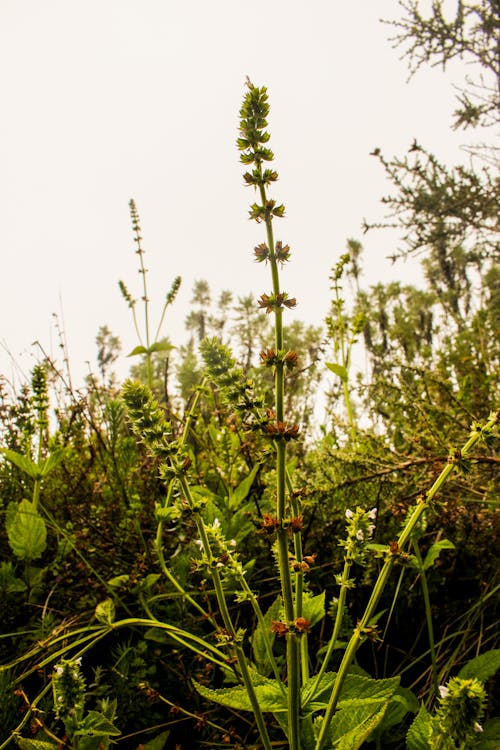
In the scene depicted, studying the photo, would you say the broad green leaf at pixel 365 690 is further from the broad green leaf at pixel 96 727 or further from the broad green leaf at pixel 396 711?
the broad green leaf at pixel 96 727

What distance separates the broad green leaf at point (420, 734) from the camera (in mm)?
974

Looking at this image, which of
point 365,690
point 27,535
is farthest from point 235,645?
point 27,535

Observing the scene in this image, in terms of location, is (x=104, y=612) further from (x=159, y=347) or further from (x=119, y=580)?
(x=159, y=347)

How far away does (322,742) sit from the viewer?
87 centimetres

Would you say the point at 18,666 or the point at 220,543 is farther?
the point at 18,666

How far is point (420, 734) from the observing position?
39.0 inches

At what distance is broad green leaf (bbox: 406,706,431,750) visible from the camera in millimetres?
974

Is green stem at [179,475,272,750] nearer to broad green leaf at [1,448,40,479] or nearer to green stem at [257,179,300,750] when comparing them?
green stem at [257,179,300,750]

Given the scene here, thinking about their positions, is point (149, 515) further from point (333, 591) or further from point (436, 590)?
point (436, 590)

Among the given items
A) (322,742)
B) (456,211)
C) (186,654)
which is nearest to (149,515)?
(186,654)

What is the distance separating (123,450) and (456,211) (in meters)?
9.05

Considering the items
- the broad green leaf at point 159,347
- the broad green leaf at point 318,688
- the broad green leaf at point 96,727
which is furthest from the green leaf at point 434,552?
the broad green leaf at point 159,347

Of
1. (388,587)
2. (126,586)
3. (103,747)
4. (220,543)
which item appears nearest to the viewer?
(220,543)

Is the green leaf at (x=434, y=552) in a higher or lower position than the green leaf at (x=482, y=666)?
higher
